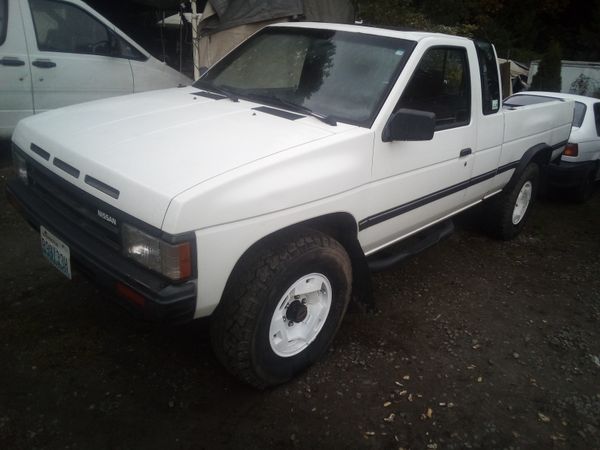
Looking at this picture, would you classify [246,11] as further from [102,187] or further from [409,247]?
[102,187]

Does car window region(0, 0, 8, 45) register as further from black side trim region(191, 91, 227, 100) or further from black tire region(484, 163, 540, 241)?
black tire region(484, 163, 540, 241)

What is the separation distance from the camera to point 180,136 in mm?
2463

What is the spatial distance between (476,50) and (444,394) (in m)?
2.53

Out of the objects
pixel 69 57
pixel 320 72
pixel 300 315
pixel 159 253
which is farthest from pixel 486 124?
pixel 69 57

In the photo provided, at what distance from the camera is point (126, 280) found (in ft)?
6.82

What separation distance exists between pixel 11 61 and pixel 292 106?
3705mm

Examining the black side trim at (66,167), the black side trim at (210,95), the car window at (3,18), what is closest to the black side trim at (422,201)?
the black side trim at (210,95)

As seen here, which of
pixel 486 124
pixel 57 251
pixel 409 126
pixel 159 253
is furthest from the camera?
pixel 486 124

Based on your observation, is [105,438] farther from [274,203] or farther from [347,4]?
[347,4]

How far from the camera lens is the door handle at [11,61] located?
194 inches

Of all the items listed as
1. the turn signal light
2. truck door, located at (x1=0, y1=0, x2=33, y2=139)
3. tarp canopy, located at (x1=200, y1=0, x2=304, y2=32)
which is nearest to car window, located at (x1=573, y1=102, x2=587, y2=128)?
the turn signal light

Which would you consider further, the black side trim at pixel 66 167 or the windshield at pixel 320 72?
the windshield at pixel 320 72

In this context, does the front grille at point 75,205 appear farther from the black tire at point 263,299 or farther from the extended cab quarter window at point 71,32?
the extended cab quarter window at point 71,32

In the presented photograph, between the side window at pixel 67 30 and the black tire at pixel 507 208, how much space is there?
464 cm
